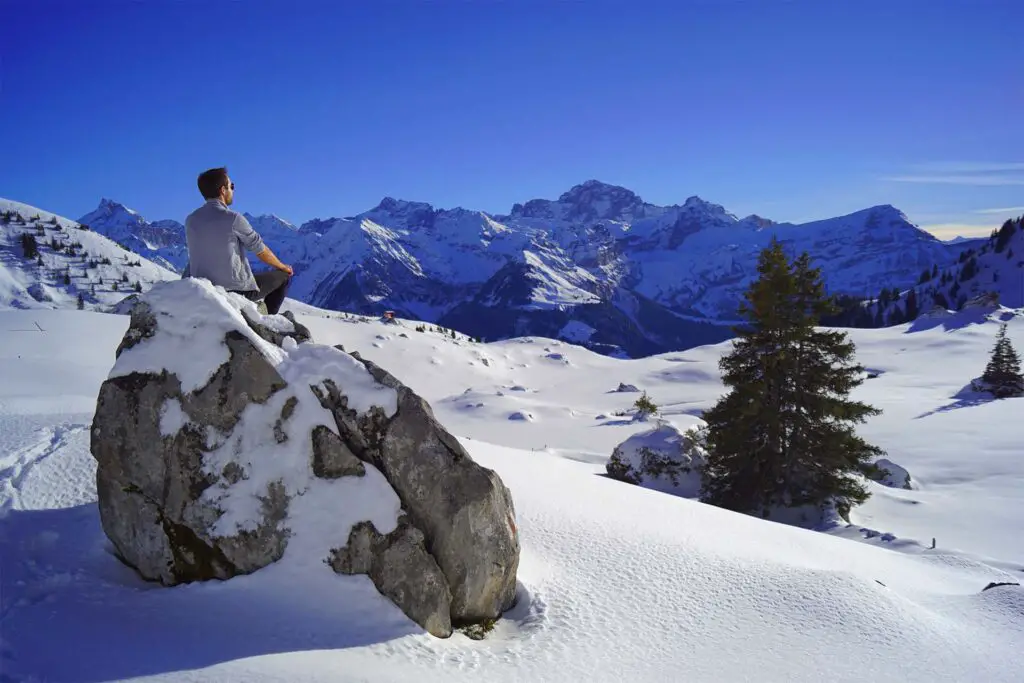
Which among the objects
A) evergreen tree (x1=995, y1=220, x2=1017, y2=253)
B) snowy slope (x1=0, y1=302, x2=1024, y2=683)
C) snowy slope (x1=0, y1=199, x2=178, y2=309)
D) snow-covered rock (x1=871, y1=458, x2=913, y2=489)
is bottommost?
snowy slope (x1=0, y1=302, x2=1024, y2=683)

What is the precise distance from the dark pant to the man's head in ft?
3.76

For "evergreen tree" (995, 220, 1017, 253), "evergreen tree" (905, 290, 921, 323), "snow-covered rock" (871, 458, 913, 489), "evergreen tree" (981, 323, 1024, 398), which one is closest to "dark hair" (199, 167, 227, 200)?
"snow-covered rock" (871, 458, 913, 489)

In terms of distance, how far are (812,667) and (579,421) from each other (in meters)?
39.8

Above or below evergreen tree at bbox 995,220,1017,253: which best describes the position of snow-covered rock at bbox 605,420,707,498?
below

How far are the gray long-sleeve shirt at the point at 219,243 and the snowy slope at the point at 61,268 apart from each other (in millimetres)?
63069

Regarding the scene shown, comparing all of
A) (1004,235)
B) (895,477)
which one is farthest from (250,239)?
(1004,235)

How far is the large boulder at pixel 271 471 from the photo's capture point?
19.8 ft

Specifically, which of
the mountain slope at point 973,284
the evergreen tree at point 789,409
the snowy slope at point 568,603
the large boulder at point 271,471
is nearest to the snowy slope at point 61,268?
the snowy slope at point 568,603

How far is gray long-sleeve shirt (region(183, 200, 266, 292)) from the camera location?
701cm

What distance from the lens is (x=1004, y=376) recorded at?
38.9 meters

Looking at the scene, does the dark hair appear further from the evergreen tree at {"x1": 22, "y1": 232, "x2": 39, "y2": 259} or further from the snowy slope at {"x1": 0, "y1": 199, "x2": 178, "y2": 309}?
the evergreen tree at {"x1": 22, "y1": 232, "x2": 39, "y2": 259}

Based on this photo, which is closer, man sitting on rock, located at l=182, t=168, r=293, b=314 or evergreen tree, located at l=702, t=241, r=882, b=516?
man sitting on rock, located at l=182, t=168, r=293, b=314

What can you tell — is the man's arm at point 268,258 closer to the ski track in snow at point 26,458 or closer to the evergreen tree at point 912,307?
the ski track in snow at point 26,458

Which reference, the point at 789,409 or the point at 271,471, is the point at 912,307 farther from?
the point at 271,471
